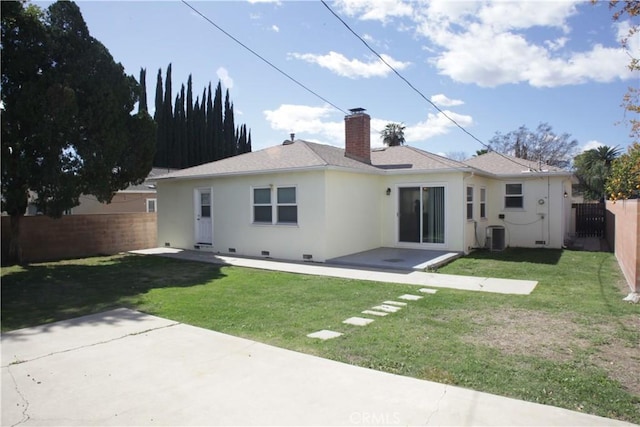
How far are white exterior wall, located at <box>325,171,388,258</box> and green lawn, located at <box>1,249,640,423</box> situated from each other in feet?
8.73

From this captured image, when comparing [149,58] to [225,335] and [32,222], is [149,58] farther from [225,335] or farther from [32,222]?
[225,335]

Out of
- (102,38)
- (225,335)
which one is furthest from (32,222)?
(225,335)

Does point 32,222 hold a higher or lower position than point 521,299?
higher

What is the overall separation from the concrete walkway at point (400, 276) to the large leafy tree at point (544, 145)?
112ft

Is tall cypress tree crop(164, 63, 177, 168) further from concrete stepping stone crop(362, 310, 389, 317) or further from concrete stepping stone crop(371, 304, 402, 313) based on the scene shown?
concrete stepping stone crop(362, 310, 389, 317)

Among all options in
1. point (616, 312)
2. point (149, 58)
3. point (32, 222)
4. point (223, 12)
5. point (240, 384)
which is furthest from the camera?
point (32, 222)

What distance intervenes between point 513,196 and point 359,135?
6.45 meters

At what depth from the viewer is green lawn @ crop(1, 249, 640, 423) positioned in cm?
415

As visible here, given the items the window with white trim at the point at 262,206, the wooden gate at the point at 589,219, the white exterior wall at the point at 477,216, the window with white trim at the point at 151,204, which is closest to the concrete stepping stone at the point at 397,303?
the window with white trim at the point at 262,206

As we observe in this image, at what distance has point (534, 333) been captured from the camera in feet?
18.1

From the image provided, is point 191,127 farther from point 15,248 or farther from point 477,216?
point 477,216

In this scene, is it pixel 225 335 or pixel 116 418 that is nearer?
pixel 116 418

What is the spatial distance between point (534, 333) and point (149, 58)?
1136 cm

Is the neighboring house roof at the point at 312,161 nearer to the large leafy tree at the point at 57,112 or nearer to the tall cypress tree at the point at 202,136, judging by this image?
the large leafy tree at the point at 57,112
